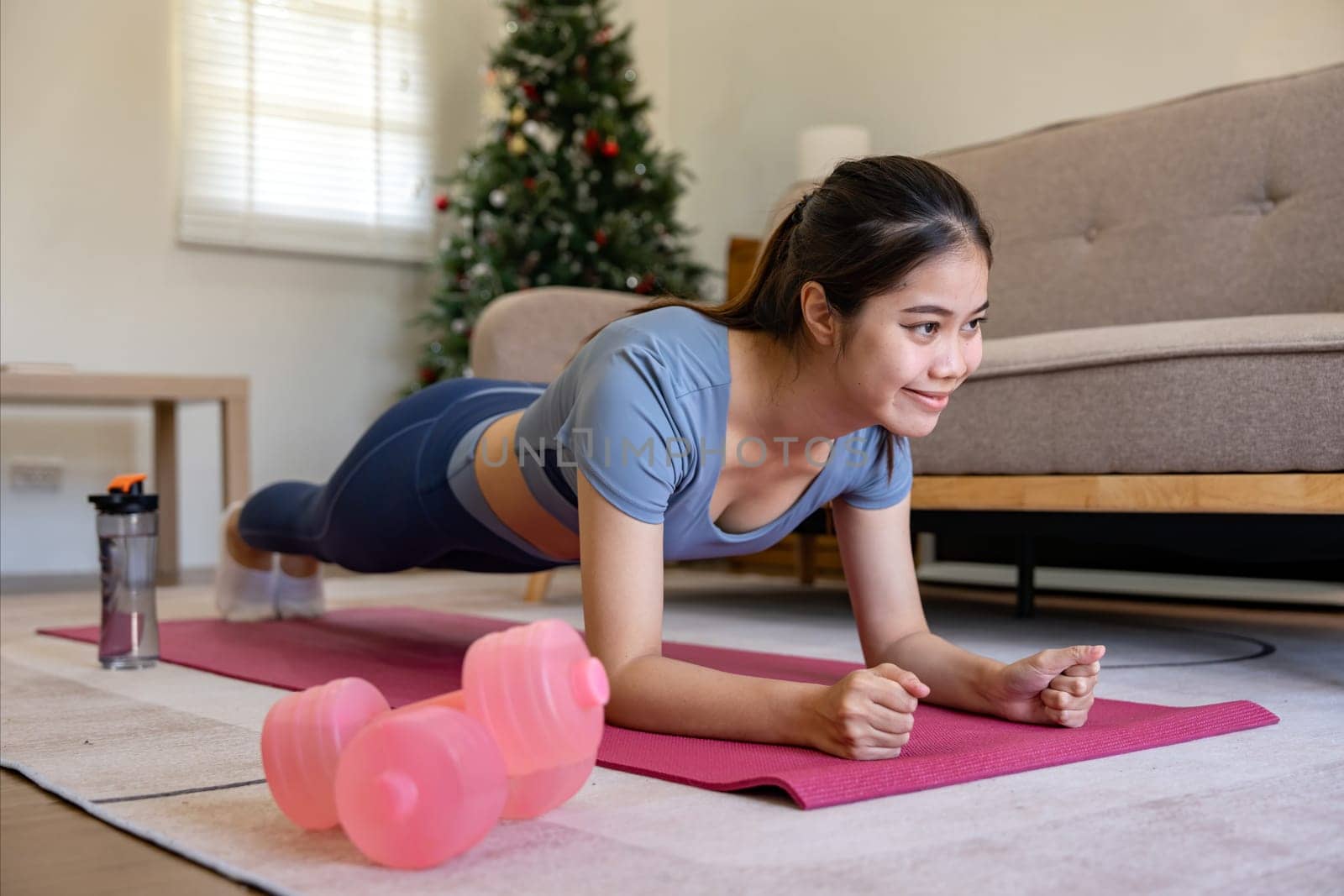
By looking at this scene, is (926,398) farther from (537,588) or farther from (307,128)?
(307,128)

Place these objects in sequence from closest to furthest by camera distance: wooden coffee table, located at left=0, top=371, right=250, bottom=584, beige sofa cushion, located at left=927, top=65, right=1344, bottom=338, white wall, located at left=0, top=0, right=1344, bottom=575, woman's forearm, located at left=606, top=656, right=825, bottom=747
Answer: woman's forearm, located at left=606, top=656, right=825, bottom=747, beige sofa cushion, located at left=927, top=65, right=1344, bottom=338, wooden coffee table, located at left=0, top=371, right=250, bottom=584, white wall, located at left=0, top=0, right=1344, bottom=575

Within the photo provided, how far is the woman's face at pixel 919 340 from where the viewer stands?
3.76 feet

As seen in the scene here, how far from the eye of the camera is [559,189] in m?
4.14

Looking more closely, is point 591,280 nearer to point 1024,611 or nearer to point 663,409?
point 1024,611

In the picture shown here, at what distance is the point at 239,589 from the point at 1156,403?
1576 mm

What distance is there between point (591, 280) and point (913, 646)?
296 centimetres

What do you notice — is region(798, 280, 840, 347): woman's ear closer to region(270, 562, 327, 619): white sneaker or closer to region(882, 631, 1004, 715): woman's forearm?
region(882, 631, 1004, 715): woman's forearm

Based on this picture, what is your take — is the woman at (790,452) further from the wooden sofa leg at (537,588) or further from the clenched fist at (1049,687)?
the wooden sofa leg at (537,588)

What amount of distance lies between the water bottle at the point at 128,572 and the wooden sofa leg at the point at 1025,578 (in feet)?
4.97

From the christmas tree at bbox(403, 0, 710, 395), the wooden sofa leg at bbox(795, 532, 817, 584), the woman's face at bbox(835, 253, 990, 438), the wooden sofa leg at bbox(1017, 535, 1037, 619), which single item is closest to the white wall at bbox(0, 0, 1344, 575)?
the christmas tree at bbox(403, 0, 710, 395)

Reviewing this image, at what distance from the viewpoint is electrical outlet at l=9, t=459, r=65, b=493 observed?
390cm

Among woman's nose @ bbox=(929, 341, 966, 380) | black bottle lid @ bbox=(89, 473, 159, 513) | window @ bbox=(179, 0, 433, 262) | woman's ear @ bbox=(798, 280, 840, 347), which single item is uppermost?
window @ bbox=(179, 0, 433, 262)

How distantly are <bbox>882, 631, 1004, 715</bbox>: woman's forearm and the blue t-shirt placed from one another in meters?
0.16

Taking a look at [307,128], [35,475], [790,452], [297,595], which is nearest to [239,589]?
[297,595]
